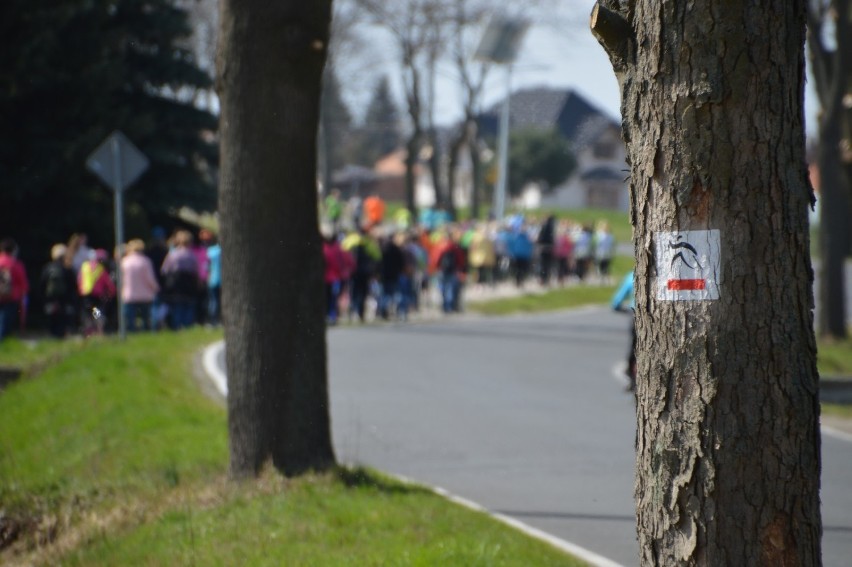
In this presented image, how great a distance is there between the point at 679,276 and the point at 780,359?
15.0 inches

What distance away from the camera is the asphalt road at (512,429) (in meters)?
9.20

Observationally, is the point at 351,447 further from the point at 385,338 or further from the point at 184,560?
the point at 385,338

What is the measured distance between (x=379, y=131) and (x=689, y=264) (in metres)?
Answer: 117

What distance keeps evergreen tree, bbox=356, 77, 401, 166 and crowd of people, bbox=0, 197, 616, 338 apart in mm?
74315

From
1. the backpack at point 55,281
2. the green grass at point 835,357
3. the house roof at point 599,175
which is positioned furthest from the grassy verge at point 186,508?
the house roof at point 599,175

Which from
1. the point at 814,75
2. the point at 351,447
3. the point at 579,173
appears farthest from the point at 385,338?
the point at 579,173

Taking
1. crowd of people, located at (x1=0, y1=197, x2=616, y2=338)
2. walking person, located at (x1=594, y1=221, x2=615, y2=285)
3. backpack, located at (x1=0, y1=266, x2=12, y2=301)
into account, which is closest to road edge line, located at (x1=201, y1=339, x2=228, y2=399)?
crowd of people, located at (x1=0, y1=197, x2=616, y2=338)

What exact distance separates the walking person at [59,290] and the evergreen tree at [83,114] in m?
4.02

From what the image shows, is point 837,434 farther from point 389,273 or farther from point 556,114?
point 556,114

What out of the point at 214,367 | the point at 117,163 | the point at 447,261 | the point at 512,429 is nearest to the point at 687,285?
the point at 512,429

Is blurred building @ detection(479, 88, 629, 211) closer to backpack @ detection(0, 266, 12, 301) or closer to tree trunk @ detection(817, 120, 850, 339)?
tree trunk @ detection(817, 120, 850, 339)

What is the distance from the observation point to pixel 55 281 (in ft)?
69.3

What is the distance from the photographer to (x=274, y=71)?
27.1ft

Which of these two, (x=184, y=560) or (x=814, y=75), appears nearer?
(x=184, y=560)
